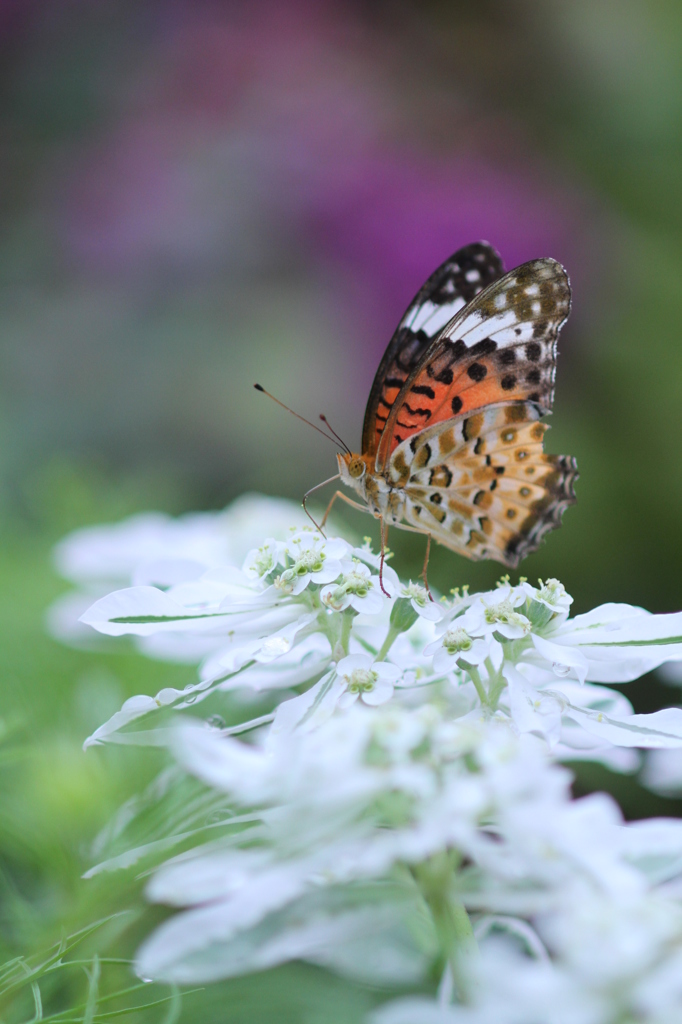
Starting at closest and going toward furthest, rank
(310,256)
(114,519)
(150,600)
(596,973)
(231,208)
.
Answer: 1. (596,973)
2. (150,600)
3. (114,519)
4. (310,256)
5. (231,208)

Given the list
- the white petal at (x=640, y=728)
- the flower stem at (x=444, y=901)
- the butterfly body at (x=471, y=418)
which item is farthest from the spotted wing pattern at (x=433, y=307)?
the flower stem at (x=444, y=901)

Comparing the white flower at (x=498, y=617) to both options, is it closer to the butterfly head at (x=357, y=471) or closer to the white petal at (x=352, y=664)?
the white petal at (x=352, y=664)

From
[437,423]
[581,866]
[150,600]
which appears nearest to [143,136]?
[437,423]

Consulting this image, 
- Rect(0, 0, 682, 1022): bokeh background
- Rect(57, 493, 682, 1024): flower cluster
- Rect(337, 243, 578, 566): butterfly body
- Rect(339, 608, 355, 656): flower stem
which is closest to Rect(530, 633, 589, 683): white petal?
Rect(57, 493, 682, 1024): flower cluster

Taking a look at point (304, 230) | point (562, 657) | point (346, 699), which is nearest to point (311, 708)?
point (346, 699)

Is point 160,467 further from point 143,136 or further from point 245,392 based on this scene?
point 143,136

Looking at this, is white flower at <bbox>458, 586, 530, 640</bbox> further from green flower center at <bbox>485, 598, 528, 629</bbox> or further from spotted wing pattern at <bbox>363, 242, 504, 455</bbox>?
spotted wing pattern at <bbox>363, 242, 504, 455</bbox>
